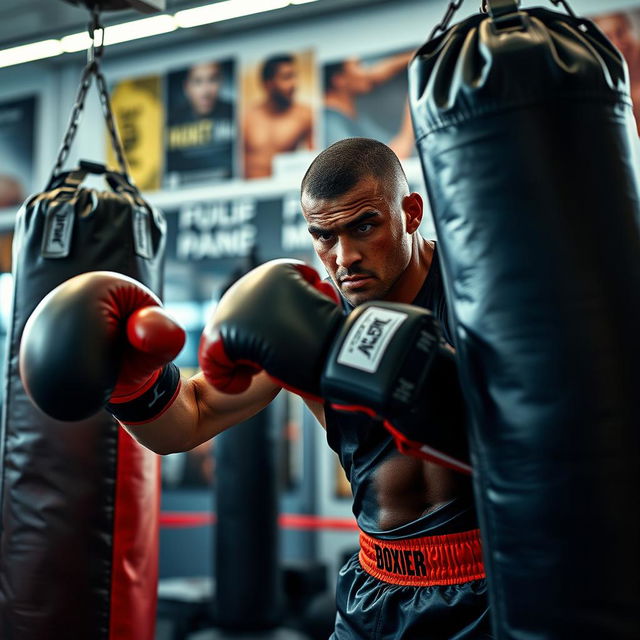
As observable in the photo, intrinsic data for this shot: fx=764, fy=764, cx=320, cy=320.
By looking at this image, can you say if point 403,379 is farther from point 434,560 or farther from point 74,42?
point 74,42

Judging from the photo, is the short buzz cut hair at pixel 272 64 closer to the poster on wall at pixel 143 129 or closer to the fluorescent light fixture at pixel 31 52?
the poster on wall at pixel 143 129

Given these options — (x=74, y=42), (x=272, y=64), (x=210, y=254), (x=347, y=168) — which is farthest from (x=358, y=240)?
(x=272, y=64)

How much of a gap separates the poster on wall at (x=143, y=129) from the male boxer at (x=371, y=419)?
4448 millimetres

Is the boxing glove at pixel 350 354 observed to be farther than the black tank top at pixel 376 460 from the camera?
No

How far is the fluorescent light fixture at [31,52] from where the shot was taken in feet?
14.8

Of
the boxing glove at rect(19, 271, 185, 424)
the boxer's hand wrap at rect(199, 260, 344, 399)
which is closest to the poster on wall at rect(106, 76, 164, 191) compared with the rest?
the boxing glove at rect(19, 271, 185, 424)

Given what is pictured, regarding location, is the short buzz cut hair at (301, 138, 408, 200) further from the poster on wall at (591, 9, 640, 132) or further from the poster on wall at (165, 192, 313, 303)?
the poster on wall at (165, 192, 313, 303)

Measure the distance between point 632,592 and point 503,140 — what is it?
0.56m

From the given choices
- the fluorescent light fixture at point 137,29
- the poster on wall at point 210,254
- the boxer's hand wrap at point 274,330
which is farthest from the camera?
the poster on wall at point 210,254

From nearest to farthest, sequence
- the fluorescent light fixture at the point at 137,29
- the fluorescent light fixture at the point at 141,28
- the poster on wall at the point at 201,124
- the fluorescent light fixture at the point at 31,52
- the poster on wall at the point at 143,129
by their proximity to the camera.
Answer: the fluorescent light fixture at the point at 137,29
the fluorescent light fixture at the point at 141,28
the fluorescent light fixture at the point at 31,52
the poster on wall at the point at 201,124
the poster on wall at the point at 143,129

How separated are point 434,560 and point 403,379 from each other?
0.62 m

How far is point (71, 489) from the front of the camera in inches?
75.9

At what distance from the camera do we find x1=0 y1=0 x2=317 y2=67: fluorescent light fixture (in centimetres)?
427

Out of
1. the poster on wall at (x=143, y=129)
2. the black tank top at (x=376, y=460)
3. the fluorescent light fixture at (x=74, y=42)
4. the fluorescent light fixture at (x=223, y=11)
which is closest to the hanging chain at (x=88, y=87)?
the black tank top at (x=376, y=460)
